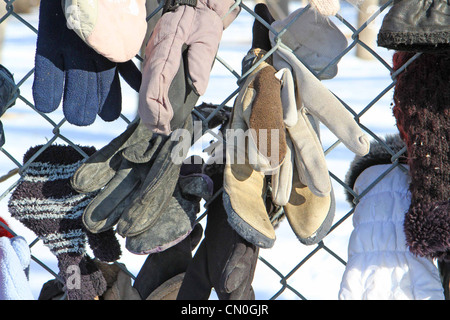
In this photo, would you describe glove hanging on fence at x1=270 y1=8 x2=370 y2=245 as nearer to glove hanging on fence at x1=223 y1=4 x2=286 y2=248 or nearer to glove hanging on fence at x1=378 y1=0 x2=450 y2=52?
glove hanging on fence at x1=223 y1=4 x2=286 y2=248

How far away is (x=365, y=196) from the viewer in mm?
1155

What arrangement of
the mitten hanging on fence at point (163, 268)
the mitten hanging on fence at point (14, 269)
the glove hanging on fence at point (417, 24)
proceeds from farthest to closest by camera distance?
the mitten hanging on fence at point (163, 268) → the mitten hanging on fence at point (14, 269) → the glove hanging on fence at point (417, 24)

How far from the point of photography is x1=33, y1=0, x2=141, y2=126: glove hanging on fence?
1.08 metres

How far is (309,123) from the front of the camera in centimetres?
106

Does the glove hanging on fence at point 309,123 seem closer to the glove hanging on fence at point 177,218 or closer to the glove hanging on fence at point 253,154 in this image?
the glove hanging on fence at point 253,154

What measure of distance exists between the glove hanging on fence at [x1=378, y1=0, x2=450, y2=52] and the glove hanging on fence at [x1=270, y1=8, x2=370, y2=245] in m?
0.14

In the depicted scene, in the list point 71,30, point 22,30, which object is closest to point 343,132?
point 71,30

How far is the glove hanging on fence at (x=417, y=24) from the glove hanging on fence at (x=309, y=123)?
0.45 ft

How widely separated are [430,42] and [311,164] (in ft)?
0.87

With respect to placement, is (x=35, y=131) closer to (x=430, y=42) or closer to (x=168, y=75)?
(x=168, y=75)

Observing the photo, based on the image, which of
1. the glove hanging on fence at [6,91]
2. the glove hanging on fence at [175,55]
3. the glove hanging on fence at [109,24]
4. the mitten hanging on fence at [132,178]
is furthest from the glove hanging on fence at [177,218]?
the glove hanging on fence at [6,91]

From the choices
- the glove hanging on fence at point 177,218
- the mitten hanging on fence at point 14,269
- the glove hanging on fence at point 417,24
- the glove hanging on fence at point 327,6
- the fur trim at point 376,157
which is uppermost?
the glove hanging on fence at point 327,6

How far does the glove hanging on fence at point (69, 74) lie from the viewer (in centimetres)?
108

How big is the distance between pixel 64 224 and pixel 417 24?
72 cm
